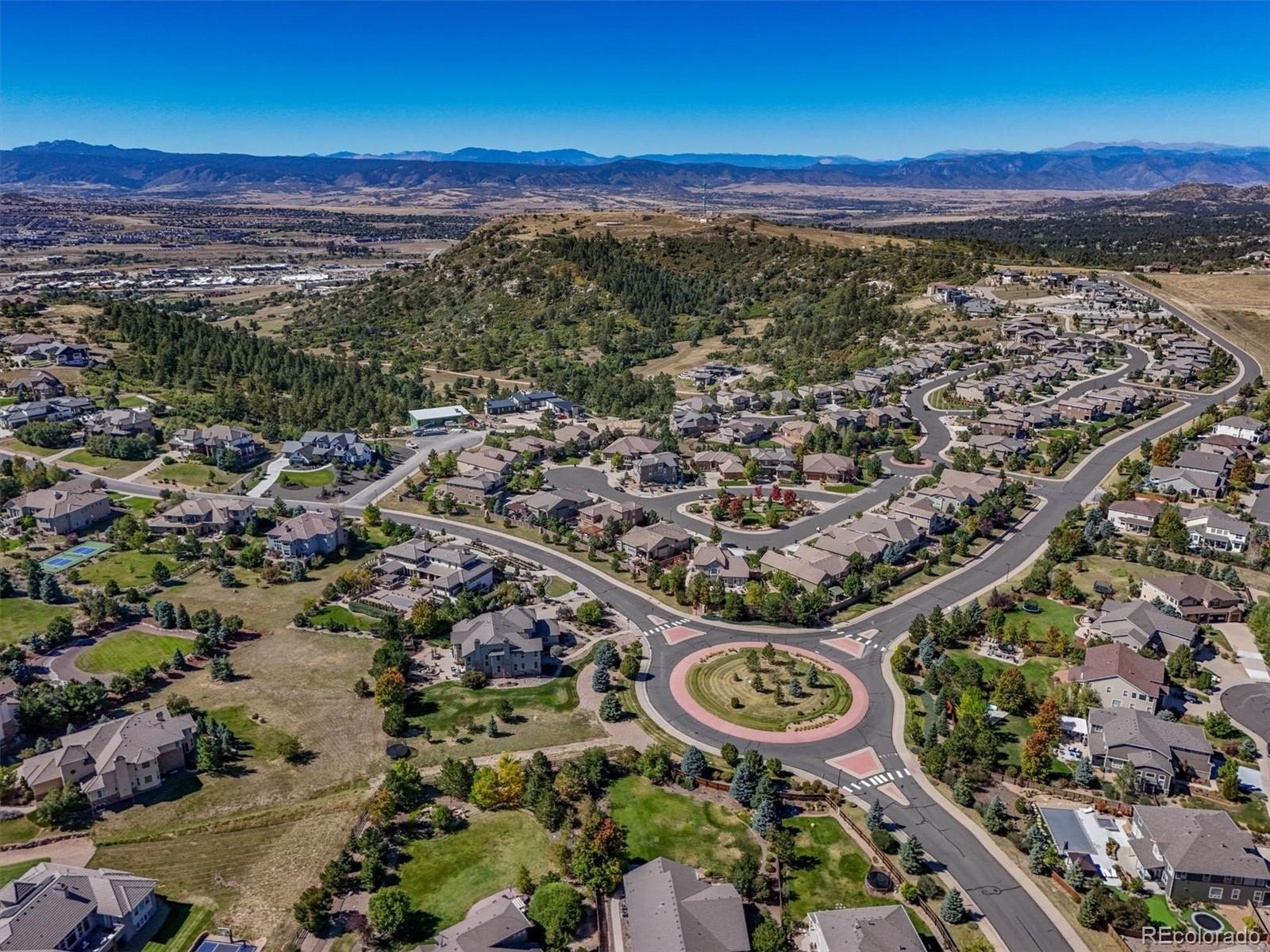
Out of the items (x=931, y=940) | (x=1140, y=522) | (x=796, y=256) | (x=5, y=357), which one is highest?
(x=796, y=256)

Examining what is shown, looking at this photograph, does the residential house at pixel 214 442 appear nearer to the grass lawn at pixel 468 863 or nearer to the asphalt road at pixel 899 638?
the asphalt road at pixel 899 638

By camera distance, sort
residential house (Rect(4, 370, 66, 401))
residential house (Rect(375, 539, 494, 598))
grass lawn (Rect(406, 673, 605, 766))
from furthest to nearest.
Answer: residential house (Rect(4, 370, 66, 401)), residential house (Rect(375, 539, 494, 598)), grass lawn (Rect(406, 673, 605, 766))

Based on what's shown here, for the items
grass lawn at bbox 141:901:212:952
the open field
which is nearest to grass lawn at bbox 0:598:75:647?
grass lawn at bbox 141:901:212:952

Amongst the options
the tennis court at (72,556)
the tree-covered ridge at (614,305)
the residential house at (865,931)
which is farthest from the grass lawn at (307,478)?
the residential house at (865,931)

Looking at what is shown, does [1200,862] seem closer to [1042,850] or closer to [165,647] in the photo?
[1042,850]

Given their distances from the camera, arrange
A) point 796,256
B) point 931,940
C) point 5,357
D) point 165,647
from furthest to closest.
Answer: point 796,256 → point 5,357 → point 165,647 → point 931,940

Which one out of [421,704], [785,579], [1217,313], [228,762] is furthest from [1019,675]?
[1217,313]

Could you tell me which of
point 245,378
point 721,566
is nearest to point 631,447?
point 721,566

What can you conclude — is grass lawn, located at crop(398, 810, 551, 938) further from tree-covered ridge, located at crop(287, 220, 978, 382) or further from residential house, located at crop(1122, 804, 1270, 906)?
tree-covered ridge, located at crop(287, 220, 978, 382)
